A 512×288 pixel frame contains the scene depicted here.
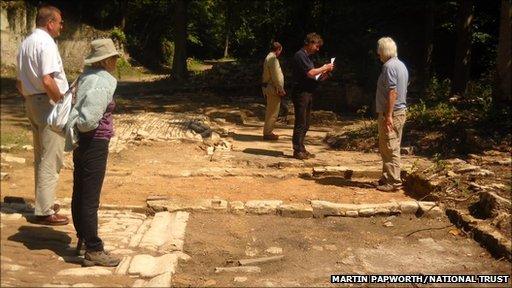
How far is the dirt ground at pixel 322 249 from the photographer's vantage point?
15.4 ft

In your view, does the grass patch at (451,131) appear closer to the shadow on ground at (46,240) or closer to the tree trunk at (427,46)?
the tree trunk at (427,46)

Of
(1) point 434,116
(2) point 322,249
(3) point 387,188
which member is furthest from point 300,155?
(2) point 322,249

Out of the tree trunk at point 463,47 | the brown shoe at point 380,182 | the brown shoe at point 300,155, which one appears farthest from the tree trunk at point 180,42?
the brown shoe at point 380,182

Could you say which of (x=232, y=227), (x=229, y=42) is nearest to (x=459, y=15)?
(x=232, y=227)

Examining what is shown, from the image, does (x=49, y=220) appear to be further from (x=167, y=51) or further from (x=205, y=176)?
(x=167, y=51)

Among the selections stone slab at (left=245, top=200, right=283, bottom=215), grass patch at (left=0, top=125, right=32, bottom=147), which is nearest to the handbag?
stone slab at (left=245, top=200, right=283, bottom=215)

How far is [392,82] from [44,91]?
158 inches

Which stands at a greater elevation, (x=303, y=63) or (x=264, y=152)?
(x=303, y=63)

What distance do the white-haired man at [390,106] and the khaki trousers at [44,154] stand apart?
3.88 m

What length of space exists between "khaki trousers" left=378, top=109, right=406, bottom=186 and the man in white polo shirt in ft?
13.0

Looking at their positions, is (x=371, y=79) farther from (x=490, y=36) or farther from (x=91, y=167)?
(x=91, y=167)

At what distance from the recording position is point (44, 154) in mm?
5305

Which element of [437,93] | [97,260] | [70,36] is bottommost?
[97,260]

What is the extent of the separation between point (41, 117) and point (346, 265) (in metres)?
3.04
